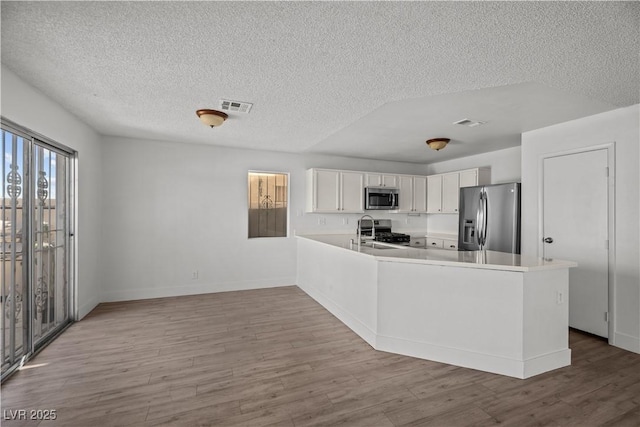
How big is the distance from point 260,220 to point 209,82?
2951 millimetres

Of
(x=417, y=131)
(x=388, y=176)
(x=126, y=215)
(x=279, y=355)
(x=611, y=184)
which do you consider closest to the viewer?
(x=279, y=355)

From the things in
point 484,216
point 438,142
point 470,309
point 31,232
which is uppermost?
point 438,142

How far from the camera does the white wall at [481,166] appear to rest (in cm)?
475

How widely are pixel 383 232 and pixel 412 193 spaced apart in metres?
0.96

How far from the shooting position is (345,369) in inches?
98.0

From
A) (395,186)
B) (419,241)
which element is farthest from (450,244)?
(395,186)

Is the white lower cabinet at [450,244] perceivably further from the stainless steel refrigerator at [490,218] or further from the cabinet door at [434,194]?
the cabinet door at [434,194]

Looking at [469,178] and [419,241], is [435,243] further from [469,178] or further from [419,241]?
[469,178]

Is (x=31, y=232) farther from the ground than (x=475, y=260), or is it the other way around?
(x=31, y=232)

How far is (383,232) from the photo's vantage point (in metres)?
5.92

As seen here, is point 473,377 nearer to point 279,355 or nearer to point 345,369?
point 345,369

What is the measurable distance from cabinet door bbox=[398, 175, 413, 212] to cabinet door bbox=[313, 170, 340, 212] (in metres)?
1.32

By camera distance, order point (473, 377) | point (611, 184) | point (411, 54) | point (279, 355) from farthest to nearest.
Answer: point (611, 184)
point (279, 355)
point (473, 377)
point (411, 54)

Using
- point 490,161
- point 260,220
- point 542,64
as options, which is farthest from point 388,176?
point 542,64
